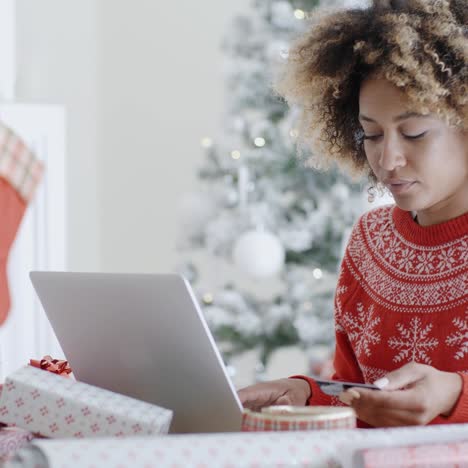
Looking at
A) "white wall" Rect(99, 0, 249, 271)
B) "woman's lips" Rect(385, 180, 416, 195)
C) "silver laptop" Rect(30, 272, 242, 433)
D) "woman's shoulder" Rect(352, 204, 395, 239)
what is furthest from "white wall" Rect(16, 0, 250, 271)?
"silver laptop" Rect(30, 272, 242, 433)

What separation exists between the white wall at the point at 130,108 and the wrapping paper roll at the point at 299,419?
10.6ft

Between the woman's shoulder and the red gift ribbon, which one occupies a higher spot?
the woman's shoulder

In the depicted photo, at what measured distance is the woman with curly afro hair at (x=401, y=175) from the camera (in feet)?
3.92

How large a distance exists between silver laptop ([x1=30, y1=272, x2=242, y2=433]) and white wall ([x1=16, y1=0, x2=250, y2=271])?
3.01 m

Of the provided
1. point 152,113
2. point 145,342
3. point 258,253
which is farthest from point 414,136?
point 152,113

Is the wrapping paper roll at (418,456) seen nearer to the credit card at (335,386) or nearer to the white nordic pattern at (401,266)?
the credit card at (335,386)

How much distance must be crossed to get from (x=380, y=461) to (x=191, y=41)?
352cm

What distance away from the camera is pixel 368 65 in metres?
1.28

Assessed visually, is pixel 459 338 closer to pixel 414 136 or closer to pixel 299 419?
pixel 414 136

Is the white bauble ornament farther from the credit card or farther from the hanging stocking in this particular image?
the credit card

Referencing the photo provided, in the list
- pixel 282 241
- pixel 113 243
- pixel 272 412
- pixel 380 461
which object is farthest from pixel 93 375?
pixel 113 243

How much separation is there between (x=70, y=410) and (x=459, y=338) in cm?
55

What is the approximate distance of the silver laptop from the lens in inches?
36.7

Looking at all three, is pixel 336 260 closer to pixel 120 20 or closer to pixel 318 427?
pixel 120 20
